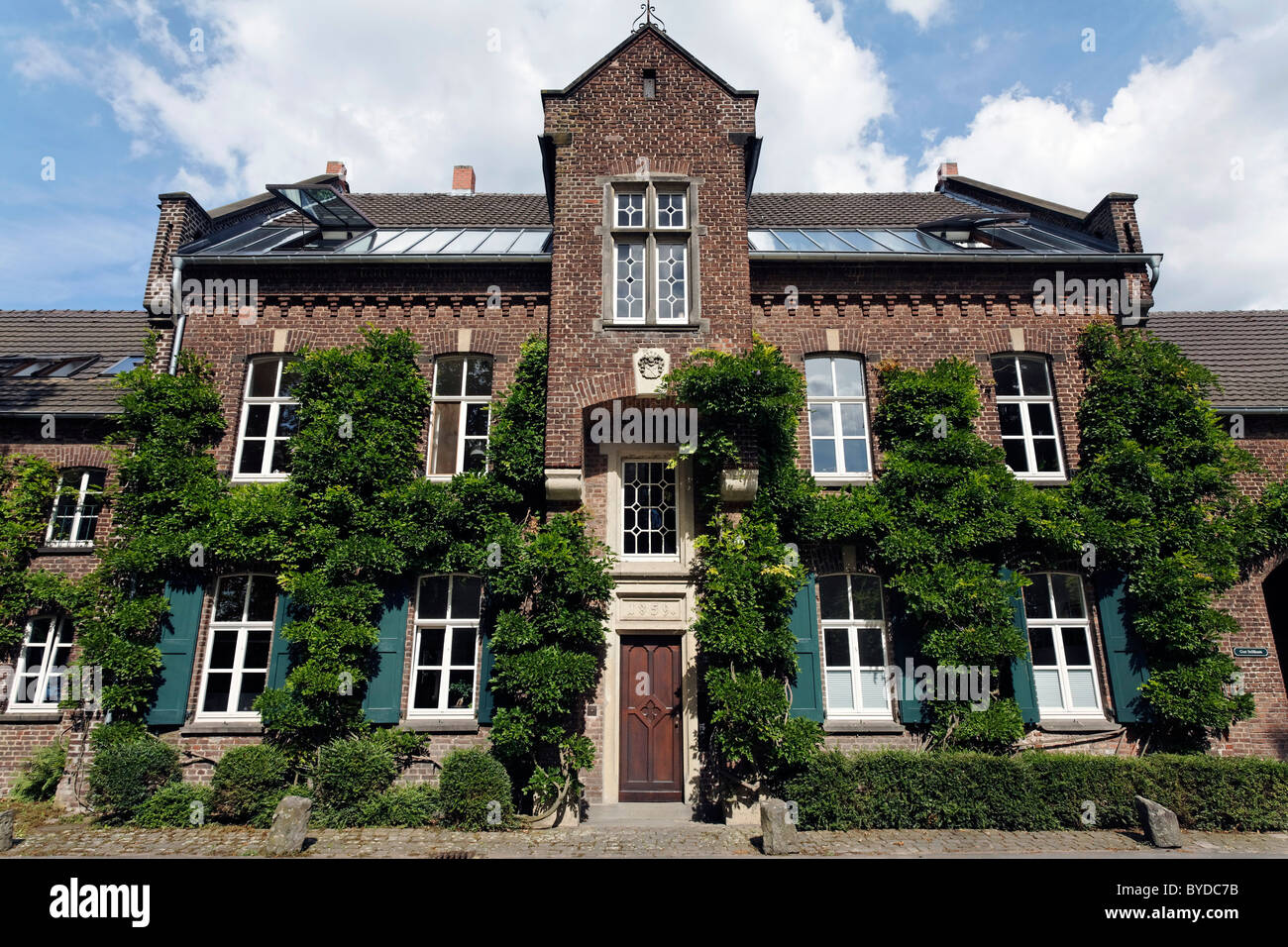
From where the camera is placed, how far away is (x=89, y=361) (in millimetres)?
14234

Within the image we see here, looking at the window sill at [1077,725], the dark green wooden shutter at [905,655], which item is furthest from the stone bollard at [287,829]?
the window sill at [1077,725]

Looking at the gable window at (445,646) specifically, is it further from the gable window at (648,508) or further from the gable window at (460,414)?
the gable window at (648,508)

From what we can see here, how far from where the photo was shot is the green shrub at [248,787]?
30.6 feet

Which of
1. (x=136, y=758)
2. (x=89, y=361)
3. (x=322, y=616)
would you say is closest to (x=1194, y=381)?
(x=322, y=616)

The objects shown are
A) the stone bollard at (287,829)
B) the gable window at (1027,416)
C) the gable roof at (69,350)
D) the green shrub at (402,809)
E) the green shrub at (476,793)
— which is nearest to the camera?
the stone bollard at (287,829)

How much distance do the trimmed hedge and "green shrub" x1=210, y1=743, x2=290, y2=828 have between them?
693cm

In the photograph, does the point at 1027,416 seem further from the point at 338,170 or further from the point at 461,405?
the point at 338,170

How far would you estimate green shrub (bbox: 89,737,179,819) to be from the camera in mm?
9352

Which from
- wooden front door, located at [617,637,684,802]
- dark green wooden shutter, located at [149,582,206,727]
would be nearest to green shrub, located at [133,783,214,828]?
dark green wooden shutter, located at [149,582,206,727]

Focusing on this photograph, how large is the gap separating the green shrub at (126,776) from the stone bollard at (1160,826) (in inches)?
501

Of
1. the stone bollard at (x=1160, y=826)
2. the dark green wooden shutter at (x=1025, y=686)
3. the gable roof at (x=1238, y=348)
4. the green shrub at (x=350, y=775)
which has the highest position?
the gable roof at (x=1238, y=348)

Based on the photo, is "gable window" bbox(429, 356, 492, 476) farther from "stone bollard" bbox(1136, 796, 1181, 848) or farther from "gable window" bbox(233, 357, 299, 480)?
"stone bollard" bbox(1136, 796, 1181, 848)

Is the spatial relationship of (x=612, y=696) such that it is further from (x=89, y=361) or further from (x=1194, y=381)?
(x=89, y=361)

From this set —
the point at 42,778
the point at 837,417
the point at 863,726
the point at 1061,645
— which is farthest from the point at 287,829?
the point at 1061,645
